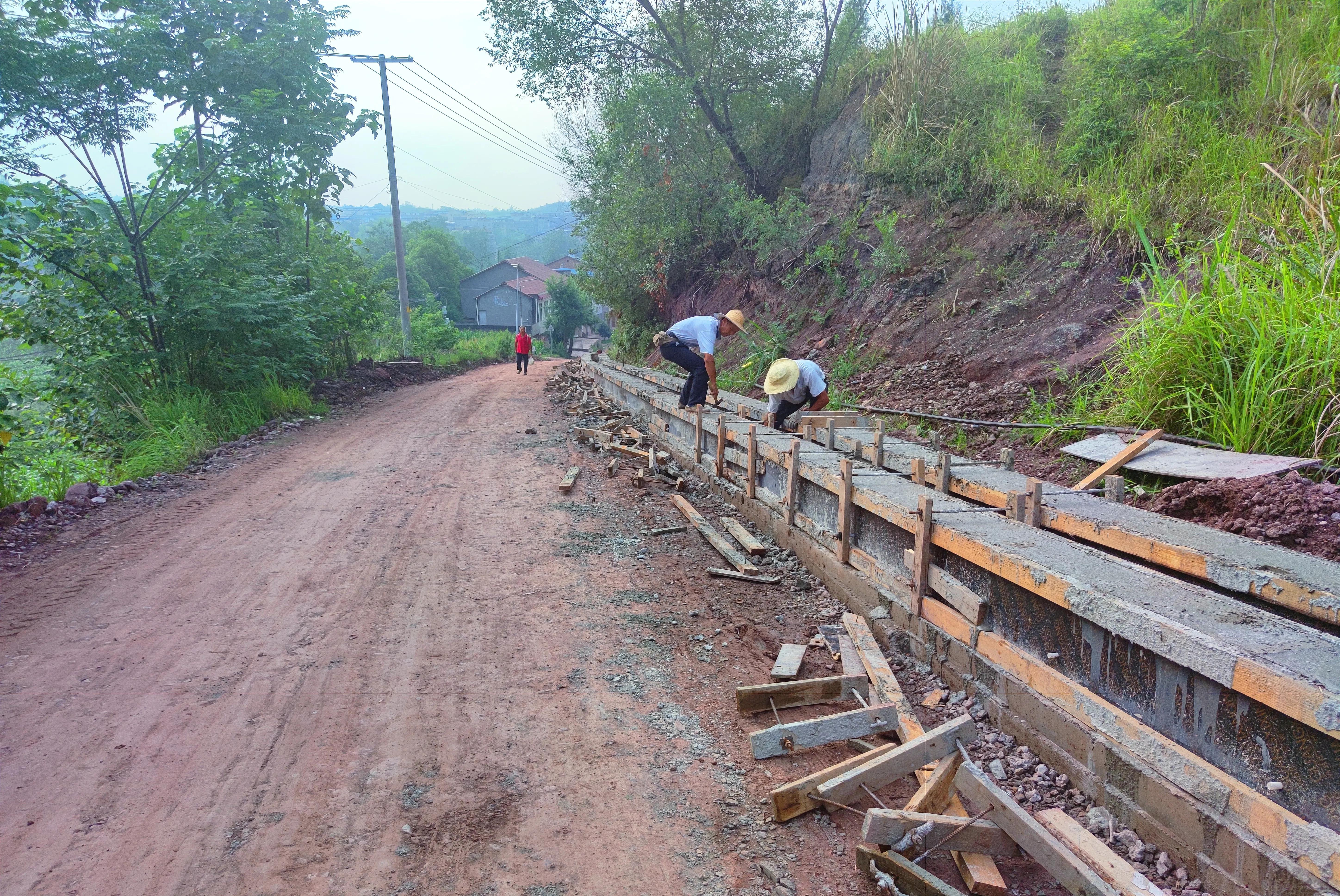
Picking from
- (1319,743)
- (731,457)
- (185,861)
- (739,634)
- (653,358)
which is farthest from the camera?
(653,358)

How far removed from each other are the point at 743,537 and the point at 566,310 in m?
45.3

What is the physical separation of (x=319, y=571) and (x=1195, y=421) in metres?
6.76

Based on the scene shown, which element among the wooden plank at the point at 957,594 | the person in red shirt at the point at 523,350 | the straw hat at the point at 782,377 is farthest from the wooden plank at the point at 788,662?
the person in red shirt at the point at 523,350

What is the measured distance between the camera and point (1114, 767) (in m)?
2.92

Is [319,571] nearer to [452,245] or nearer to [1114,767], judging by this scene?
[1114,767]

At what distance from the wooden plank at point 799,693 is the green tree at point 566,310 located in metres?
46.4

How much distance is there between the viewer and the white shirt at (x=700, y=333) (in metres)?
9.09

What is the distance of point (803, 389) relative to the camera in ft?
27.8

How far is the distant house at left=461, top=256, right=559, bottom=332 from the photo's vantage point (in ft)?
220

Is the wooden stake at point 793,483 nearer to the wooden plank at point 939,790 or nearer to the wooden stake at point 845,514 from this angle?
the wooden stake at point 845,514

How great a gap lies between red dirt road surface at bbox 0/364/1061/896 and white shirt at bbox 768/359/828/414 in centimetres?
237

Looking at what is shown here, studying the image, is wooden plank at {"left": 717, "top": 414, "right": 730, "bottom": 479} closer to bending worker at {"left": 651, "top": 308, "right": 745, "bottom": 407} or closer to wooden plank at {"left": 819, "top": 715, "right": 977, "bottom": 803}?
bending worker at {"left": 651, "top": 308, "right": 745, "bottom": 407}

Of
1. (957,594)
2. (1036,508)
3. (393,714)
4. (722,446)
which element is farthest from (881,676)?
(722,446)

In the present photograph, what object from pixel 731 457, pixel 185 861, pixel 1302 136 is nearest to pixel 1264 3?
pixel 1302 136
